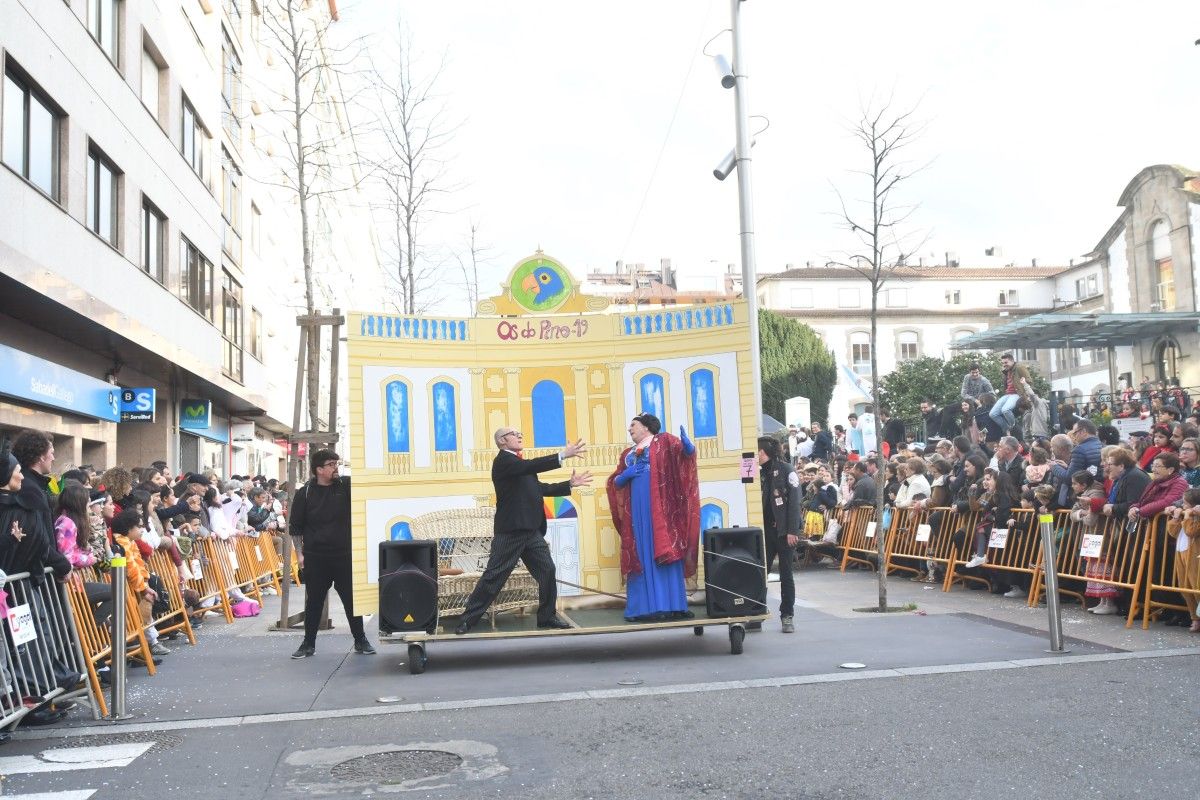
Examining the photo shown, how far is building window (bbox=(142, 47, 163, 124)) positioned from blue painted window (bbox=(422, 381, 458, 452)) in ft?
47.8

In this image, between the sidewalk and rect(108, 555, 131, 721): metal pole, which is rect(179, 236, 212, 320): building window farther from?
rect(108, 555, 131, 721): metal pole

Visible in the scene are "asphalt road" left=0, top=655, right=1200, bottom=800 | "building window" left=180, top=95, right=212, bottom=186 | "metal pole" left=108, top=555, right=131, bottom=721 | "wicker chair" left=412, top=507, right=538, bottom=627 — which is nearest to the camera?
"asphalt road" left=0, top=655, right=1200, bottom=800

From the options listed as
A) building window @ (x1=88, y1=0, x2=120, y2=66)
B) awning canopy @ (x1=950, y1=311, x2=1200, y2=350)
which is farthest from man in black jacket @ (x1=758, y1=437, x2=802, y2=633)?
awning canopy @ (x1=950, y1=311, x2=1200, y2=350)

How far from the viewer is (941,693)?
7.33m

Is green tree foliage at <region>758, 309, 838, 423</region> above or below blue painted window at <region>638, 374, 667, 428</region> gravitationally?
above

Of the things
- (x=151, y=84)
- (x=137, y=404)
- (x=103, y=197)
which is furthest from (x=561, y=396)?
(x=151, y=84)

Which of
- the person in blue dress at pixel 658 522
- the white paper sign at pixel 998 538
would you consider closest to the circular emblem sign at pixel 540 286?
the person in blue dress at pixel 658 522

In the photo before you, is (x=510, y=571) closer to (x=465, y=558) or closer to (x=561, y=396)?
(x=465, y=558)

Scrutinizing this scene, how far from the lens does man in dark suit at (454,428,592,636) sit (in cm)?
938

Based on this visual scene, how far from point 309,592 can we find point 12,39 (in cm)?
943

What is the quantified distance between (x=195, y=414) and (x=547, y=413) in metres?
19.0

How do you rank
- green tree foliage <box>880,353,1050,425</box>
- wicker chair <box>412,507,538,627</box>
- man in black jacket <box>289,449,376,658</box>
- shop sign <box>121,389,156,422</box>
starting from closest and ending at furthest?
1. wicker chair <box>412,507,538,627</box>
2. man in black jacket <box>289,449,376,658</box>
3. shop sign <box>121,389,156,422</box>
4. green tree foliage <box>880,353,1050,425</box>

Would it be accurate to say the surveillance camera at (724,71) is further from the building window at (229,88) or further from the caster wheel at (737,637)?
the building window at (229,88)

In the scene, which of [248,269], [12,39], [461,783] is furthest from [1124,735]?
[248,269]
